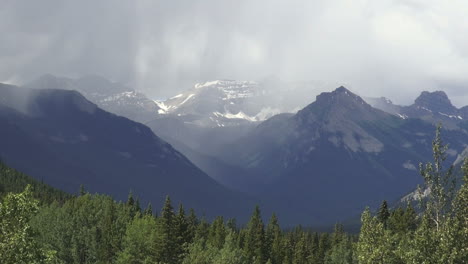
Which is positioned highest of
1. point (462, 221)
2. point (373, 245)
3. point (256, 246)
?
point (462, 221)

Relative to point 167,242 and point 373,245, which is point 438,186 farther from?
point 167,242

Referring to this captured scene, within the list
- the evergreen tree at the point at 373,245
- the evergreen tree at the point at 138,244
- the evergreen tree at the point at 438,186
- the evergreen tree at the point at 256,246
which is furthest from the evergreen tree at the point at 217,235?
the evergreen tree at the point at 373,245

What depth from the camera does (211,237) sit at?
496 ft

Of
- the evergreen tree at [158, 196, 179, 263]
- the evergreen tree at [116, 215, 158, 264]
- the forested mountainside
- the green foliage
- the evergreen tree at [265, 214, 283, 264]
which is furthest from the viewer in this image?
the evergreen tree at [265, 214, 283, 264]

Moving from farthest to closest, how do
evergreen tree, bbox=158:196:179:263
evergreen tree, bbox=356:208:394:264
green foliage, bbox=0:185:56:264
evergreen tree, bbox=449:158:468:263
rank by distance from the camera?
evergreen tree, bbox=158:196:179:263 < evergreen tree, bbox=356:208:394:264 < evergreen tree, bbox=449:158:468:263 < green foliage, bbox=0:185:56:264

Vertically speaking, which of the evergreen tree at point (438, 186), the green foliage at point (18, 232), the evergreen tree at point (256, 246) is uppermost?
the evergreen tree at point (438, 186)

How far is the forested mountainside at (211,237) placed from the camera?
3659cm

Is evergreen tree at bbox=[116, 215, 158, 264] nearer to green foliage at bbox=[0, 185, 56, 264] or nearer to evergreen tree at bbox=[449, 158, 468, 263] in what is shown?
evergreen tree at bbox=[449, 158, 468, 263]

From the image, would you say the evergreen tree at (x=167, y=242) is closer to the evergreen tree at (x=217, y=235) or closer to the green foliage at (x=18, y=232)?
the evergreen tree at (x=217, y=235)

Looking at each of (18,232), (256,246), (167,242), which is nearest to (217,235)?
(256,246)

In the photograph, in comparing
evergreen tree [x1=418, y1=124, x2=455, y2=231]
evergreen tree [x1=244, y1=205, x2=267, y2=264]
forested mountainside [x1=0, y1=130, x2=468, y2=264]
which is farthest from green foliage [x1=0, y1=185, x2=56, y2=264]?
evergreen tree [x1=244, y1=205, x2=267, y2=264]

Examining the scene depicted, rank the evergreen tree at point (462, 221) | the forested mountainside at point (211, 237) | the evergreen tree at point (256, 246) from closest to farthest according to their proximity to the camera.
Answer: the forested mountainside at point (211, 237)
the evergreen tree at point (462, 221)
the evergreen tree at point (256, 246)

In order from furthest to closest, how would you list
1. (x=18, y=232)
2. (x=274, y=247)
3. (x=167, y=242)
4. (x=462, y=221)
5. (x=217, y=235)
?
1. (x=274, y=247)
2. (x=217, y=235)
3. (x=167, y=242)
4. (x=462, y=221)
5. (x=18, y=232)

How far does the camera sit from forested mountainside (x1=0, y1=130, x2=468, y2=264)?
3659 centimetres
